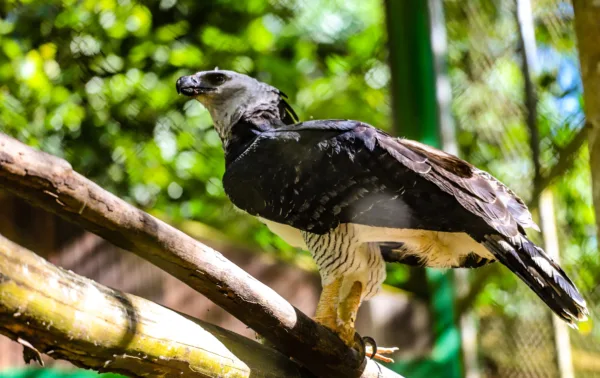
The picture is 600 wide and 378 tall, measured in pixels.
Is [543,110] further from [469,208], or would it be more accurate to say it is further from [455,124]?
[469,208]

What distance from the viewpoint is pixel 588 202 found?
299 cm

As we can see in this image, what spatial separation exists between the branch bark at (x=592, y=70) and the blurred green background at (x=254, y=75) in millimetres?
643

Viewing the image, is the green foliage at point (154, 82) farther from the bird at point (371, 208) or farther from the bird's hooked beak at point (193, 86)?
the bird at point (371, 208)

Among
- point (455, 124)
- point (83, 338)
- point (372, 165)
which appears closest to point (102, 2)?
point (455, 124)

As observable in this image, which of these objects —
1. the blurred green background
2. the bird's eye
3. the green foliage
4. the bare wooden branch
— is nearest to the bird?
the bird's eye

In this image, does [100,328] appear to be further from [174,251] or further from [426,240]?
[426,240]

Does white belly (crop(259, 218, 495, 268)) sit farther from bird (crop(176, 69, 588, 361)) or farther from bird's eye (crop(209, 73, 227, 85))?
bird's eye (crop(209, 73, 227, 85))

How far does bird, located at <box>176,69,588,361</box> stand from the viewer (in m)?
1.53

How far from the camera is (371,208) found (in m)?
1.62

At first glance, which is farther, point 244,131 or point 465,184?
point 244,131

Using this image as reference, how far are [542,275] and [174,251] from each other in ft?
2.68

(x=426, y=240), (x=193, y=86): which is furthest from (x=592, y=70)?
(x=193, y=86)

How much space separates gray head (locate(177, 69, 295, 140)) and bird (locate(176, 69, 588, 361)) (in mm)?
174

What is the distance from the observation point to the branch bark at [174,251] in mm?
921
